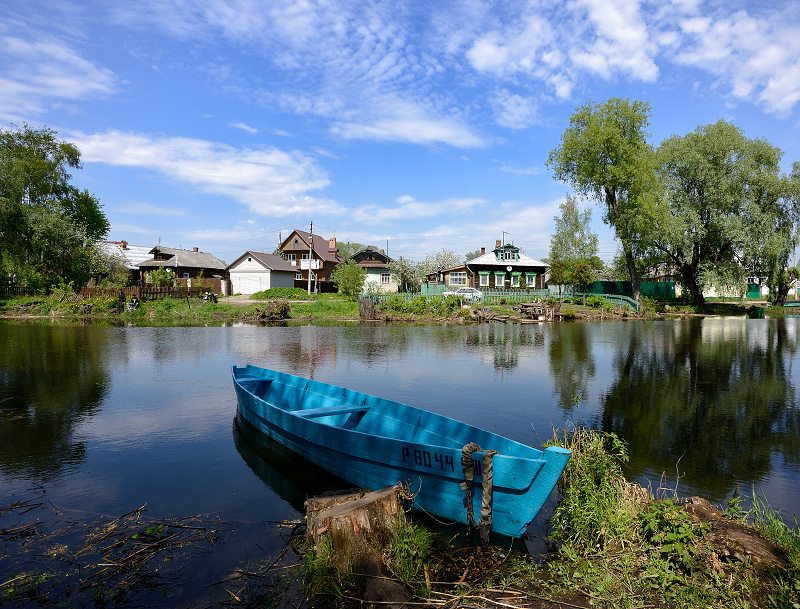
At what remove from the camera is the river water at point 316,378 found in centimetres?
750

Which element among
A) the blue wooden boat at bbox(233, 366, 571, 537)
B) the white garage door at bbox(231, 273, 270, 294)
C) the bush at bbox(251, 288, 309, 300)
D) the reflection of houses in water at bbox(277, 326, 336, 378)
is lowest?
the reflection of houses in water at bbox(277, 326, 336, 378)

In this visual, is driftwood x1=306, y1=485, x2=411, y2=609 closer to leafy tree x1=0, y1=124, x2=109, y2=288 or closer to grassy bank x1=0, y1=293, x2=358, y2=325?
grassy bank x1=0, y1=293, x2=358, y2=325

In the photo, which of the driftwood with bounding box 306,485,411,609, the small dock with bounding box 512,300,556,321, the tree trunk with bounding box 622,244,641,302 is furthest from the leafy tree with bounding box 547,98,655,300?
the driftwood with bounding box 306,485,411,609

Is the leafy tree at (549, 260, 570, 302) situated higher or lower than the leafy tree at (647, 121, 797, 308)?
lower

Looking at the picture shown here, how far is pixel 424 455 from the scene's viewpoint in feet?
19.6

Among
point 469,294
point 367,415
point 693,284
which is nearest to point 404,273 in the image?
point 469,294

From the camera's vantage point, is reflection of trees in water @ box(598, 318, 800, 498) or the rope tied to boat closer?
the rope tied to boat

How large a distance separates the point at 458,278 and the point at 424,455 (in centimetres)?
4786

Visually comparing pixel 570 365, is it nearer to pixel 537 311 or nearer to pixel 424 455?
pixel 424 455

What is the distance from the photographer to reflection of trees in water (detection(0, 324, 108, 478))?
8984 mm

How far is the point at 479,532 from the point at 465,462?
111 cm

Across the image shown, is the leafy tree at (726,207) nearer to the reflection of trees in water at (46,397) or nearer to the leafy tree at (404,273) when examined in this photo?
the leafy tree at (404,273)

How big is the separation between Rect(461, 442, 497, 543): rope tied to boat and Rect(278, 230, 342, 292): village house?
2249 inches

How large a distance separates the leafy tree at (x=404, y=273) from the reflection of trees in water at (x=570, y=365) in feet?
92.3
